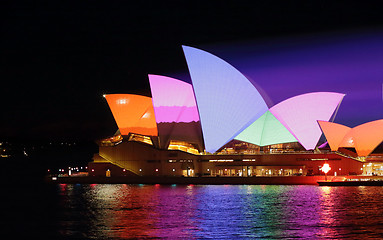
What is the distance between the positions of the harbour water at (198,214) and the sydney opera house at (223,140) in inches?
504

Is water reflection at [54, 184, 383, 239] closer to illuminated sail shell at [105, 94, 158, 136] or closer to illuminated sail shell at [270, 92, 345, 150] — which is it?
illuminated sail shell at [270, 92, 345, 150]

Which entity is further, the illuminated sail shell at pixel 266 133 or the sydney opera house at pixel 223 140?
the illuminated sail shell at pixel 266 133

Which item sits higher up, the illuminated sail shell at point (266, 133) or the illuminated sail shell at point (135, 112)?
the illuminated sail shell at point (135, 112)

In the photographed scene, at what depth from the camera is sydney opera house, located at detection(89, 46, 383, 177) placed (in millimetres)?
57500

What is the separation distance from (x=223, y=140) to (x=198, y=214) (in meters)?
24.7

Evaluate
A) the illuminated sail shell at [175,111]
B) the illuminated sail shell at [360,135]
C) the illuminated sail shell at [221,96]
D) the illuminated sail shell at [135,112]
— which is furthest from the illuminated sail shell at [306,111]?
the illuminated sail shell at [135,112]

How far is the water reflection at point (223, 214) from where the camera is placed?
26828 millimetres

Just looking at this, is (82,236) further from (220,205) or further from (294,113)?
(294,113)

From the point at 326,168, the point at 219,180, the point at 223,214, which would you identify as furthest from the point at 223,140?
the point at 223,214

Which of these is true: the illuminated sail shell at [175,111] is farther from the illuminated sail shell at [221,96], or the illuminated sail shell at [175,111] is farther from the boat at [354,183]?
the boat at [354,183]

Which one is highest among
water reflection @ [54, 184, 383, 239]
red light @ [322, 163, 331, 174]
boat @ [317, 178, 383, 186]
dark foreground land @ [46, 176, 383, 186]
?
red light @ [322, 163, 331, 174]

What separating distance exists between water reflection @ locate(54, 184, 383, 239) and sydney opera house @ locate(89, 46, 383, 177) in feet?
42.0

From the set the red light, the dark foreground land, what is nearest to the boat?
the dark foreground land

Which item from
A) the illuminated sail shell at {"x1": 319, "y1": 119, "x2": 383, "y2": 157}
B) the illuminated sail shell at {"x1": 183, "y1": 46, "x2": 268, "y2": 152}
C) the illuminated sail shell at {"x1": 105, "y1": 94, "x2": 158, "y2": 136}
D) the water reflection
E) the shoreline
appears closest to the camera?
the water reflection
